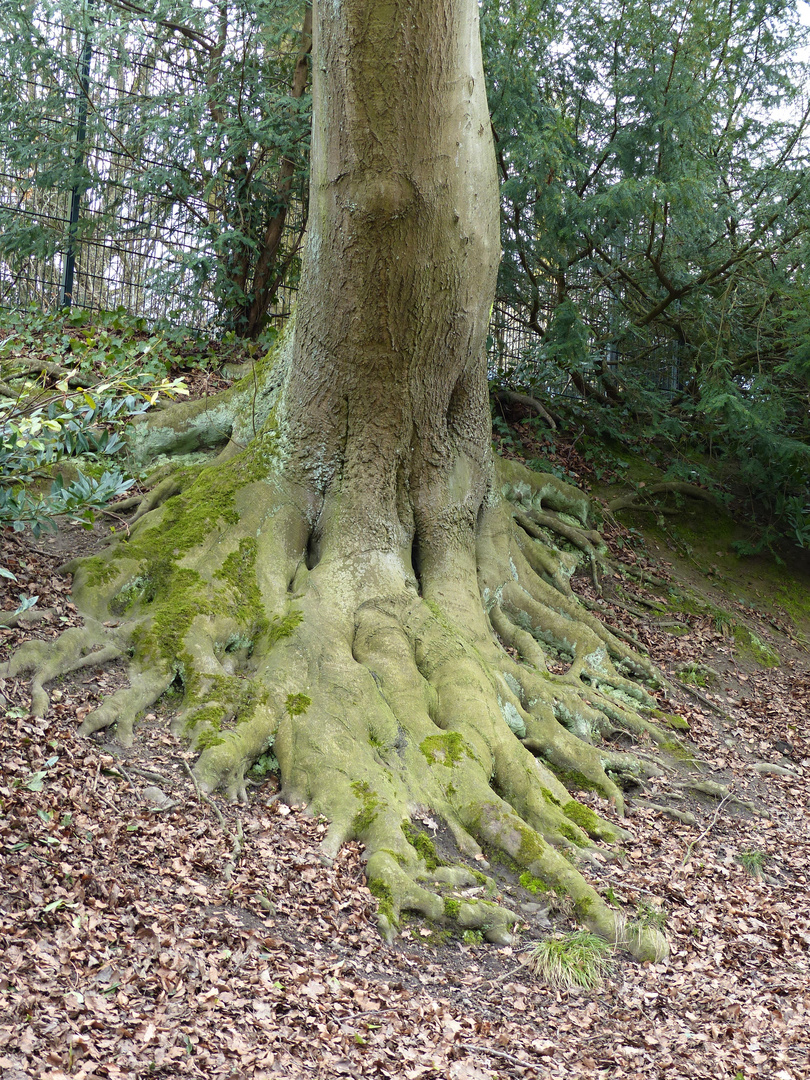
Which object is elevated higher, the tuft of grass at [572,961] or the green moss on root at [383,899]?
the green moss on root at [383,899]

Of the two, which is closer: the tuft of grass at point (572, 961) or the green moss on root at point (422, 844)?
the tuft of grass at point (572, 961)

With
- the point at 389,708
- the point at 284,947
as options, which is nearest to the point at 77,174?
the point at 389,708

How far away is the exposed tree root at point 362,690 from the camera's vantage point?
458 centimetres

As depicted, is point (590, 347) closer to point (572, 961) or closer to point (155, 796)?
point (572, 961)

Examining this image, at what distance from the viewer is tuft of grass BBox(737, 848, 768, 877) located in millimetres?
5423

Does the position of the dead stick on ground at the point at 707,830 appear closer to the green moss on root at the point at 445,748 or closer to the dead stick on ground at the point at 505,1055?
the green moss on root at the point at 445,748

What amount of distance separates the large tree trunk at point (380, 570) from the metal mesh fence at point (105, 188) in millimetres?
3833

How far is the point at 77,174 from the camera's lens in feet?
30.5

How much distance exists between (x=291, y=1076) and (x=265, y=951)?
2.12ft

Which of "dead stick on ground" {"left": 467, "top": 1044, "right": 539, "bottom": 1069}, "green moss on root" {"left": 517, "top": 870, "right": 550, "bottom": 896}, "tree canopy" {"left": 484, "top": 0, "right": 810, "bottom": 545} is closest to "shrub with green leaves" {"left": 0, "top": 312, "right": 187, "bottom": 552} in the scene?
"dead stick on ground" {"left": 467, "top": 1044, "right": 539, "bottom": 1069}

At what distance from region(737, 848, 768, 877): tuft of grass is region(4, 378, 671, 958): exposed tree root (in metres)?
0.86

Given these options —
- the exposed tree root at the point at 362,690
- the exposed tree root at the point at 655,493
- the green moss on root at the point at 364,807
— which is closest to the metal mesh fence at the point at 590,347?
the exposed tree root at the point at 655,493

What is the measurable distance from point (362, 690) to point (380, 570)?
1052mm

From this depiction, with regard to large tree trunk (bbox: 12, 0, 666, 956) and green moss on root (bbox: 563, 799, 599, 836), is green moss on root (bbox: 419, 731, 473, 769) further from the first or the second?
green moss on root (bbox: 563, 799, 599, 836)
